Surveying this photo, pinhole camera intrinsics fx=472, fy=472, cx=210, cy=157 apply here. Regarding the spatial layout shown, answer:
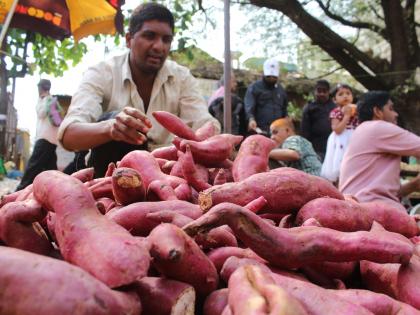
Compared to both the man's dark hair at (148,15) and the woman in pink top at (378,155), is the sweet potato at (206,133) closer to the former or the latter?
the man's dark hair at (148,15)

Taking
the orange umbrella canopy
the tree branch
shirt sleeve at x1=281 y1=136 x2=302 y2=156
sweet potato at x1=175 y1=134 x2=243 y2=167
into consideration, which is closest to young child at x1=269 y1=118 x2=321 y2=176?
shirt sleeve at x1=281 y1=136 x2=302 y2=156

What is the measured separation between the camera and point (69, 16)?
13.9 feet

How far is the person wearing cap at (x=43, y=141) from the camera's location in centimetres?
509

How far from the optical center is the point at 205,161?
134cm

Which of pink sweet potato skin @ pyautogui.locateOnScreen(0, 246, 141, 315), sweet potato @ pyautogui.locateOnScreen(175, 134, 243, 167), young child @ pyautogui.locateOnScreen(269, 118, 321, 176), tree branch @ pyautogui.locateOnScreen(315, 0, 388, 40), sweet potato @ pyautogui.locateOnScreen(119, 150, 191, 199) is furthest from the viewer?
tree branch @ pyautogui.locateOnScreen(315, 0, 388, 40)

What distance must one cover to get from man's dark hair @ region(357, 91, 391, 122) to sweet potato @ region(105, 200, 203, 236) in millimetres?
2496

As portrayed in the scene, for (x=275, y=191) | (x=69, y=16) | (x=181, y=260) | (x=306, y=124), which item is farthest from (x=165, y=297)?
(x=306, y=124)

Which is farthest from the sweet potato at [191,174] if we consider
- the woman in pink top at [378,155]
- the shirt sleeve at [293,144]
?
the shirt sleeve at [293,144]

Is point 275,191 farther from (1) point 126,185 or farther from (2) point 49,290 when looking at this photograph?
(2) point 49,290

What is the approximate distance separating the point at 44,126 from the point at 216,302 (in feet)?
18.1

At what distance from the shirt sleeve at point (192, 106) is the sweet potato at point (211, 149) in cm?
128

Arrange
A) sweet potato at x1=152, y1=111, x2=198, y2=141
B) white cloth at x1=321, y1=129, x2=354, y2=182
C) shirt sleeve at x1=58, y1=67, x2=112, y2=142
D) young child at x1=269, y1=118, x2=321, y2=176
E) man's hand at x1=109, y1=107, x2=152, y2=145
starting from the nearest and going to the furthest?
sweet potato at x1=152, y1=111, x2=198, y2=141, man's hand at x1=109, y1=107, x2=152, y2=145, shirt sleeve at x1=58, y1=67, x2=112, y2=142, young child at x1=269, y1=118, x2=321, y2=176, white cloth at x1=321, y1=129, x2=354, y2=182

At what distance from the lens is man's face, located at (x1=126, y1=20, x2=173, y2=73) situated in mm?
2484

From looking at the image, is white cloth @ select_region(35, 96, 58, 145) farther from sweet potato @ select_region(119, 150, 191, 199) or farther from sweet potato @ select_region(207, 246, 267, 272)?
sweet potato @ select_region(207, 246, 267, 272)
